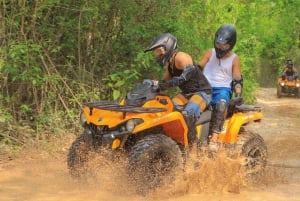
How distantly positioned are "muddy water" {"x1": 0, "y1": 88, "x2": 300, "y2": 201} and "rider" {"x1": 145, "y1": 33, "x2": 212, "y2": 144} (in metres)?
0.52

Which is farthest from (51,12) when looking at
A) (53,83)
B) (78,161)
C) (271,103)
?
(271,103)

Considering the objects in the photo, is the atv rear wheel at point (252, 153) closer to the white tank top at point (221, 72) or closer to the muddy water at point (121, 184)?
the muddy water at point (121, 184)

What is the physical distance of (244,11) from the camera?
1844 cm

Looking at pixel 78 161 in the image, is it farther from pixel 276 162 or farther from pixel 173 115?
pixel 276 162

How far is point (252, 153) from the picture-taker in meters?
7.69

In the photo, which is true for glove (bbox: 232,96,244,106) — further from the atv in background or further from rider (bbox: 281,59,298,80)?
rider (bbox: 281,59,298,80)

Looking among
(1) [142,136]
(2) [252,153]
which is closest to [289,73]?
(2) [252,153]

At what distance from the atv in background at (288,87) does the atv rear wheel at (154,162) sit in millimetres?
19297

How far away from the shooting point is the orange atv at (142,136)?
6.40 meters

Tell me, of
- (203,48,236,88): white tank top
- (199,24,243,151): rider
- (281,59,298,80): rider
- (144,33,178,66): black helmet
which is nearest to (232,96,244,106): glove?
(199,24,243,151): rider

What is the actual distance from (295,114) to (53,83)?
395 inches

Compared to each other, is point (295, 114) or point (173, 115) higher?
point (173, 115)

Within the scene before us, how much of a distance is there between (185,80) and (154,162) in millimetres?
1009

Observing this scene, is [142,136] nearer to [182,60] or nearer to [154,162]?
[154,162]
